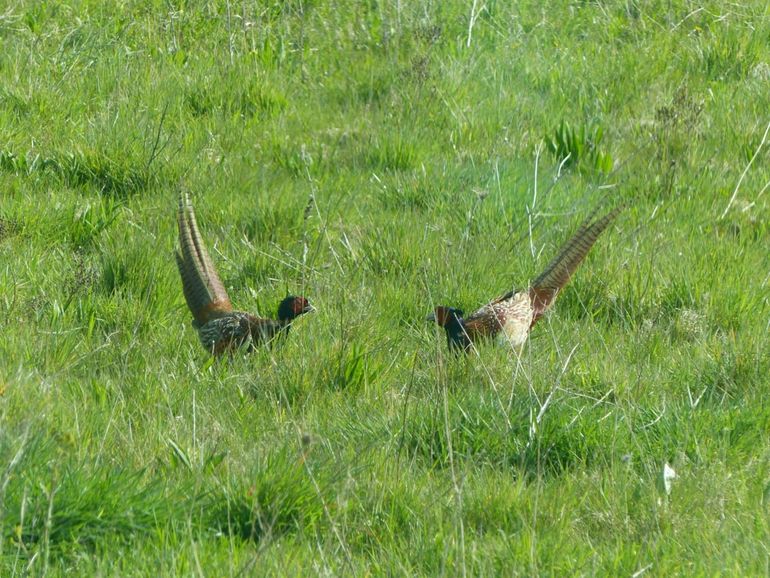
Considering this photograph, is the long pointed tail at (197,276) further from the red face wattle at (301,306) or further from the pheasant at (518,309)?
the pheasant at (518,309)

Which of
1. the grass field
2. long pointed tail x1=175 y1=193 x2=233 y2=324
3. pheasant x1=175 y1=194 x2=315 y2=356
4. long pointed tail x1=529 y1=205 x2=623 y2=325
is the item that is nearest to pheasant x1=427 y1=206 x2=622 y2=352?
long pointed tail x1=529 y1=205 x2=623 y2=325

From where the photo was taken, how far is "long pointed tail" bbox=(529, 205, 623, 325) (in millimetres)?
5340

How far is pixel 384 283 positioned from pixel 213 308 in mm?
855

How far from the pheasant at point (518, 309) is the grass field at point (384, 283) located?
117 millimetres

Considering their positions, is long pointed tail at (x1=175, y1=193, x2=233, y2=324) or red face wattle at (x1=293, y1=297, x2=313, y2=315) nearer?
red face wattle at (x1=293, y1=297, x2=313, y2=315)

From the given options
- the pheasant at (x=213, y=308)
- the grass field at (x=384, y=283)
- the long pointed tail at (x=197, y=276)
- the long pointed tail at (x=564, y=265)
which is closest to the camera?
→ the grass field at (x=384, y=283)

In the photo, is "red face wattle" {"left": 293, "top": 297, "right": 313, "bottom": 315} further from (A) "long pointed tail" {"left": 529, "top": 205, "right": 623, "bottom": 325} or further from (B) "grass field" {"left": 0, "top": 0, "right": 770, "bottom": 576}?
(A) "long pointed tail" {"left": 529, "top": 205, "right": 623, "bottom": 325}

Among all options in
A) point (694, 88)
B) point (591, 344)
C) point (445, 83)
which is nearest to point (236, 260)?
point (591, 344)

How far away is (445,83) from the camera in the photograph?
760 centimetres

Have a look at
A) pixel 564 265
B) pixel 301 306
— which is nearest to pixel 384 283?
pixel 301 306

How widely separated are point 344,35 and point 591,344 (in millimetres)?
4120

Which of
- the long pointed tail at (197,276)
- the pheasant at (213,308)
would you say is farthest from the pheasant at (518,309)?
the long pointed tail at (197,276)

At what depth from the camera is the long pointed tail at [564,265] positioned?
5.34 meters

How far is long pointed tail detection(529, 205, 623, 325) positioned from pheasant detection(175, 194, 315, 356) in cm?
107
